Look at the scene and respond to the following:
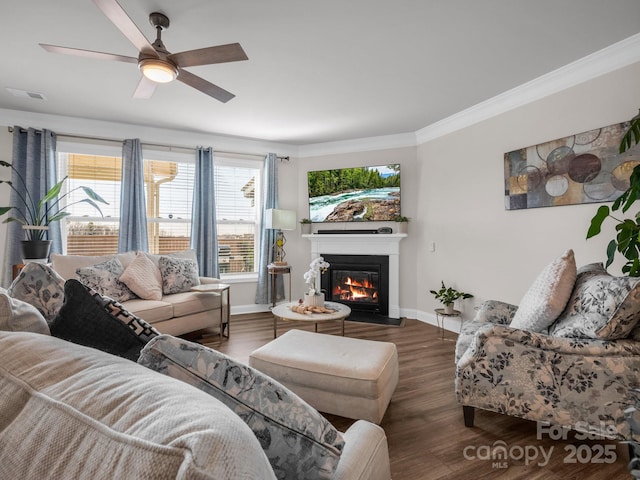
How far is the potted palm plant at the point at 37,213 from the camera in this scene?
355cm

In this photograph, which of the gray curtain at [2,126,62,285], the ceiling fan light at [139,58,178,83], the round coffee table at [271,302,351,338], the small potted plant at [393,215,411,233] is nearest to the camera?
the ceiling fan light at [139,58,178,83]

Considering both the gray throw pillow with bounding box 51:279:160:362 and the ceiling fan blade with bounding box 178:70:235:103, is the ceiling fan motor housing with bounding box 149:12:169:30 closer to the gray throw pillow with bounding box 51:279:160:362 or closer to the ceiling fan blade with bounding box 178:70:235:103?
the ceiling fan blade with bounding box 178:70:235:103

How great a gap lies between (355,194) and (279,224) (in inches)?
49.1

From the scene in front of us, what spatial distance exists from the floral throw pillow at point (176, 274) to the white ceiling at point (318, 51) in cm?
181

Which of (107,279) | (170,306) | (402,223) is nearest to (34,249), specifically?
(107,279)

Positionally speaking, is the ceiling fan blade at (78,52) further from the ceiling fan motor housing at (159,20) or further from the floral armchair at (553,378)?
the floral armchair at (553,378)

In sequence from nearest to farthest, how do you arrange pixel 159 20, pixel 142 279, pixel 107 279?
1. pixel 159 20
2. pixel 107 279
3. pixel 142 279

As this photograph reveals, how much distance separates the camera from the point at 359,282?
5.03 metres

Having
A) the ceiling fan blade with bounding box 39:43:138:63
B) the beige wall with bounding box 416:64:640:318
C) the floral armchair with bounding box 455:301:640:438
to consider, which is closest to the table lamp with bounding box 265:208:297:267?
the beige wall with bounding box 416:64:640:318

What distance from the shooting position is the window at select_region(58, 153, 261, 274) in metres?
4.28

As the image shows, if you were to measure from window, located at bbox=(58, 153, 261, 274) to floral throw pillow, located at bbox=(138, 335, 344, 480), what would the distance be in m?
4.34

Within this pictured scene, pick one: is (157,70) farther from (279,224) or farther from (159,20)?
(279,224)

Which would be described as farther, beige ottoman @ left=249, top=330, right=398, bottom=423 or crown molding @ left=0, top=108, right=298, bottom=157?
crown molding @ left=0, top=108, right=298, bottom=157

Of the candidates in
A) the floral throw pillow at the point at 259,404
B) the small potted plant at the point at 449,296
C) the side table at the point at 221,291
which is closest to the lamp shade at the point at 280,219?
the side table at the point at 221,291
